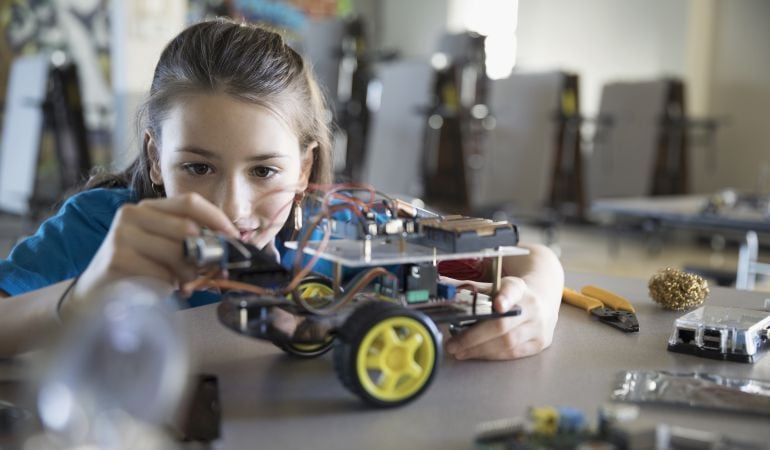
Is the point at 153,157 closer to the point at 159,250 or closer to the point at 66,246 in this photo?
the point at 66,246

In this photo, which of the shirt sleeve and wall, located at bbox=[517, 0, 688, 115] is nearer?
the shirt sleeve

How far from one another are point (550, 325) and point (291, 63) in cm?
59

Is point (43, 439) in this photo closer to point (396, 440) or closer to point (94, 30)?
point (396, 440)

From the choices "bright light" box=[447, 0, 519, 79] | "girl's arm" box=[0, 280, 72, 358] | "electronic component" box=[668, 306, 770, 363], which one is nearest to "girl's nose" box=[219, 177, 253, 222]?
"girl's arm" box=[0, 280, 72, 358]

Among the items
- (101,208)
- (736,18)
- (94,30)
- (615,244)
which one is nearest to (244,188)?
(101,208)

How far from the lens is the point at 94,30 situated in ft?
18.4

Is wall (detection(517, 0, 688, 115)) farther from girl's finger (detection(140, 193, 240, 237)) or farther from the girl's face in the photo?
girl's finger (detection(140, 193, 240, 237))

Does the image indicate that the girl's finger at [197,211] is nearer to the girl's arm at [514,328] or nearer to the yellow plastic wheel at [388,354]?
the yellow plastic wheel at [388,354]

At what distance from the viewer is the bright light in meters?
7.48

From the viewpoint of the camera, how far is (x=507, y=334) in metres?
0.77

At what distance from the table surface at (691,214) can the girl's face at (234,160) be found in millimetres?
1649

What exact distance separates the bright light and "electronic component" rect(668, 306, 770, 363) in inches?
266

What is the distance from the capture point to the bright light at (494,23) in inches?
295

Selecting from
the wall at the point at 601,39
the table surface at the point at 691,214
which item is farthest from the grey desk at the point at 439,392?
the wall at the point at 601,39
